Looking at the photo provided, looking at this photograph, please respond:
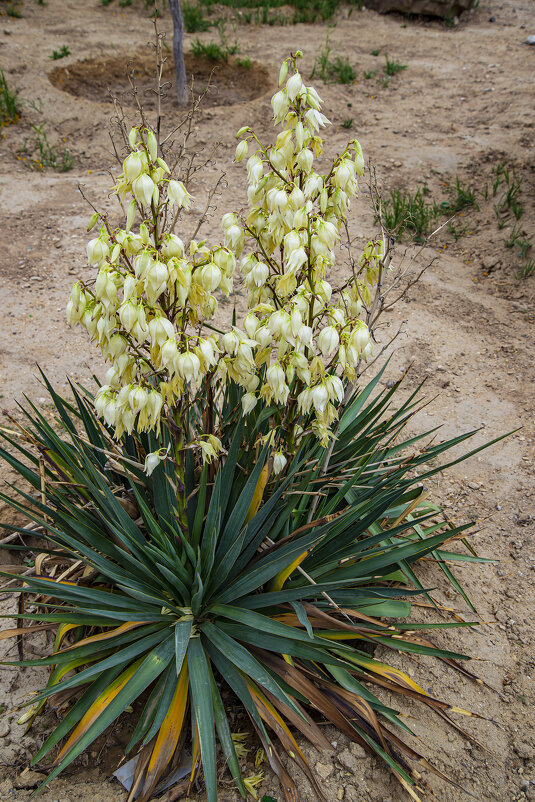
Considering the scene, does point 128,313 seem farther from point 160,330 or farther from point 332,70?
point 332,70

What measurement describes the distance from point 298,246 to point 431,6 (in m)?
9.73

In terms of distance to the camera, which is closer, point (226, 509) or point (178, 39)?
point (226, 509)

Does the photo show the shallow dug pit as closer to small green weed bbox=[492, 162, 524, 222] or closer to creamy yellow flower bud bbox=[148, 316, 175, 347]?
small green weed bbox=[492, 162, 524, 222]

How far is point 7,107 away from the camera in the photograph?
6809mm

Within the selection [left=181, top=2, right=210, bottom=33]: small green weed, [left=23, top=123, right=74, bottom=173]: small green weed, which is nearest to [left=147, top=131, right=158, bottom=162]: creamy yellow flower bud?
[left=23, top=123, right=74, bottom=173]: small green weed

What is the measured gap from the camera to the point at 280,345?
5.87ft

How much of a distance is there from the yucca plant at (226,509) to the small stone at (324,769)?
133 millimetres

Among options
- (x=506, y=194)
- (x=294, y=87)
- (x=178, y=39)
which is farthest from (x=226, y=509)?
(x=178, y=39)

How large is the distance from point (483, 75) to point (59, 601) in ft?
26.2

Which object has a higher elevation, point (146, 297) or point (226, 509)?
point (146, 297)

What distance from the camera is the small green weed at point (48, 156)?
20.4ft

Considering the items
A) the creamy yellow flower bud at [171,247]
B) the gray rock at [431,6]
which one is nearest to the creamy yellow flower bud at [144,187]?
the creamy yellow flower bud at [171,247]

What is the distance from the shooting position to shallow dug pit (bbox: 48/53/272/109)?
7.83 meters

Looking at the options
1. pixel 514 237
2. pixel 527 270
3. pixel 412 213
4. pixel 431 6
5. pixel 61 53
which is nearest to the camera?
pixel 527 270
